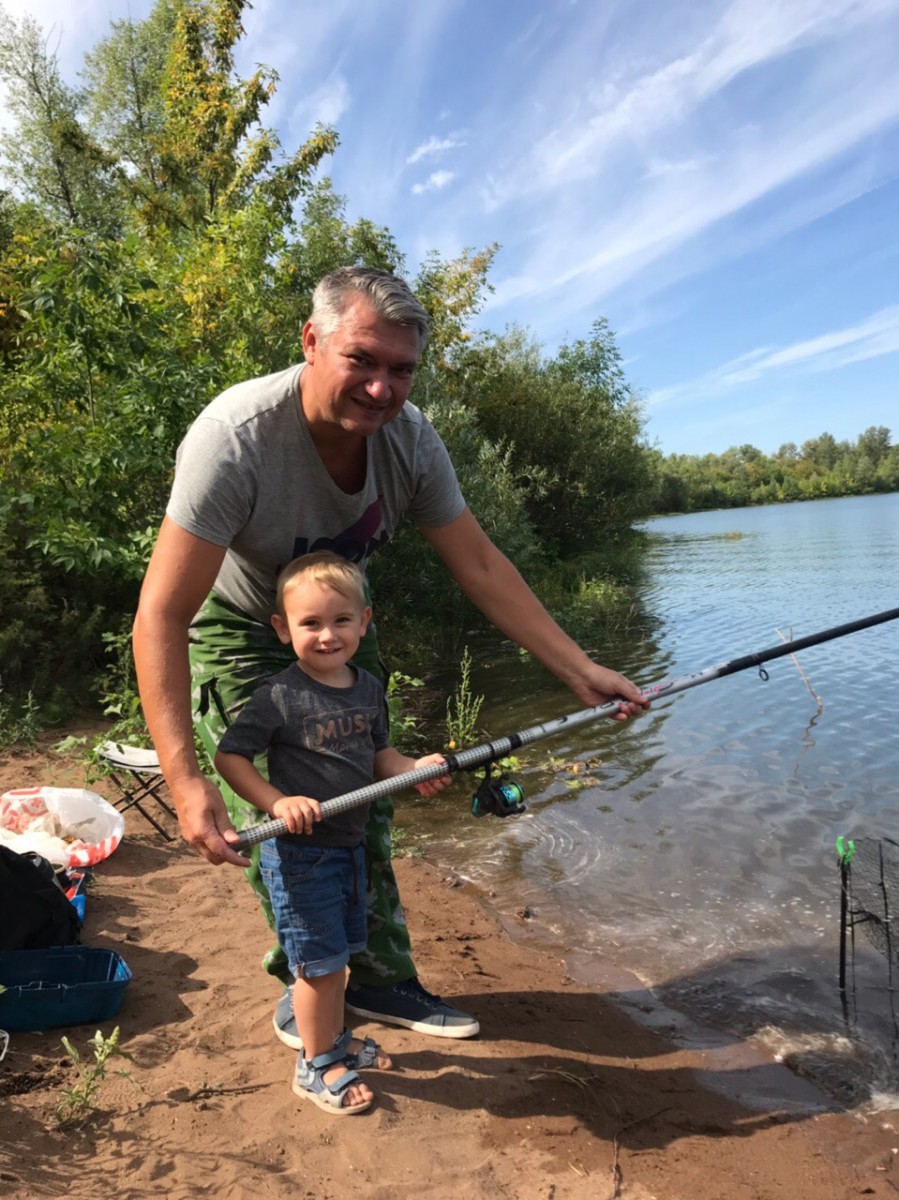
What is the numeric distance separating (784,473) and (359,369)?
114992mm

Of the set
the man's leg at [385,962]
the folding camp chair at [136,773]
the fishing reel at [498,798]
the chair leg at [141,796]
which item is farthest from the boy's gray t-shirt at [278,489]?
the chair leg at [141,796]

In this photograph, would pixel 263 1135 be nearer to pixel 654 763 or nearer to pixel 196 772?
pixel 196 772

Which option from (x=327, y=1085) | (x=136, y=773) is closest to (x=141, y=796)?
(x=136, y=773)

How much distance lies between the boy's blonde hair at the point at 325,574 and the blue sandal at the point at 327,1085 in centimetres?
145

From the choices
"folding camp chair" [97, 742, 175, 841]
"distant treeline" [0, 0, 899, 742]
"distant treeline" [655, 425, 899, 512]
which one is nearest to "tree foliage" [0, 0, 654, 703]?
"distant treeline" [0, 0, 899, 742]

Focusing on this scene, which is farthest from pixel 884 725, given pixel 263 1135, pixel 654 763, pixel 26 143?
pixel 26 143

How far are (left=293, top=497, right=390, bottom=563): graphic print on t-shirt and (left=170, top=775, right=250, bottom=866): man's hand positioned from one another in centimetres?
81

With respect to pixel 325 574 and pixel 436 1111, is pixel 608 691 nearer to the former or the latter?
pixel 325 574

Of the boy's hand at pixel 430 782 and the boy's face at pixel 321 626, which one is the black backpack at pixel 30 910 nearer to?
the boy's face at pixel 321 626

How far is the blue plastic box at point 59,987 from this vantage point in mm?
3049

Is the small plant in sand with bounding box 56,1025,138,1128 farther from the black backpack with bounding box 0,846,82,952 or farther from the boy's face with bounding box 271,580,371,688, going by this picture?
the boy's face with bounding box 271,580,371,688

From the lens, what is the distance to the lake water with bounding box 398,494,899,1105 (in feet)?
13.4

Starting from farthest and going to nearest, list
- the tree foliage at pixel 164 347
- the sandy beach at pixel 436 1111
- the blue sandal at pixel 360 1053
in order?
the tree foliage at pixel 164 347
the blue sandal at pixel 360 1053
the sandy beach at pixel 436 1111

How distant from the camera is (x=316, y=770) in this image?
8.88 feet
